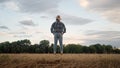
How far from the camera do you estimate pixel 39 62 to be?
11.6 m

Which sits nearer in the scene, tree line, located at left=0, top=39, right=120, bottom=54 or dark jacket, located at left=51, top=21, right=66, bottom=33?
dark jacket, located at left=51, top=21, right=66, bottom=33

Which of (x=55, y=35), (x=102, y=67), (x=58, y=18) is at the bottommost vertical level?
(x=102, y=67)

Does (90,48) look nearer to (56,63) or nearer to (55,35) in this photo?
(55,35)

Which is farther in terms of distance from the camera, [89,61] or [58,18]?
[58,18]

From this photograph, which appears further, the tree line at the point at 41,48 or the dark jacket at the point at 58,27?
the tree line at the point at 41,48

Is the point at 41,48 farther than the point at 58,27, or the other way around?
the point at 41,48

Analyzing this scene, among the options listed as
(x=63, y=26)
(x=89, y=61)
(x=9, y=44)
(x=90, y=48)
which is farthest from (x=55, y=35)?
(x=9, y=44)

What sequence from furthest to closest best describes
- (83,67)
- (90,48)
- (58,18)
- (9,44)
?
(9,44) → (90,48) → (58,18) → (83,67)

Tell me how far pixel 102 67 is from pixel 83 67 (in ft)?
3.03

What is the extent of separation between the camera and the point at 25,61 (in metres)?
A: 11.5

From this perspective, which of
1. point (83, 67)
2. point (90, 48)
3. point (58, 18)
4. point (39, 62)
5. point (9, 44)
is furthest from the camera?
point (9, 44)

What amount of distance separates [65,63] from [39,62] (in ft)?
4.00

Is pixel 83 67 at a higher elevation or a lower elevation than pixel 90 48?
lower

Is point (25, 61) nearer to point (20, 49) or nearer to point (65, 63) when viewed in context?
point (65, 63)
